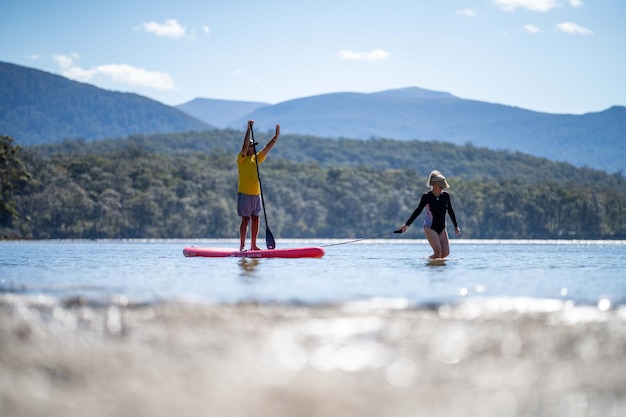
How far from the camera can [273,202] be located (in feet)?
393

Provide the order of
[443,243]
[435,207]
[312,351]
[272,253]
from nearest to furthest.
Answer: [312,351] < [435,207] < [272,253] < [443,243]

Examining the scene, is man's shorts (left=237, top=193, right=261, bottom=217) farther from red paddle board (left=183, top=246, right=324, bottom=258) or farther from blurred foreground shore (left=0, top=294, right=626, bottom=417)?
blurred foreground shore (left=0, top=294, right=626, bottom=417)

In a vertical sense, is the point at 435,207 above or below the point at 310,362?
above

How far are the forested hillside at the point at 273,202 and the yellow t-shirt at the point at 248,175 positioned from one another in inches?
2785

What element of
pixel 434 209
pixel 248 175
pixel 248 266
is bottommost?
pixel 248 266

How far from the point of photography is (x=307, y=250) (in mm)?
20531

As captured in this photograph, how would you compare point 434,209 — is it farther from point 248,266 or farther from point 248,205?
point 248,266

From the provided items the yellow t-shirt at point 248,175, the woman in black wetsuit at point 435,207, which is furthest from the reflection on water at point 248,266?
the woman in black wetsuit at point 435,207

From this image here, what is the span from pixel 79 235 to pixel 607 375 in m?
93.9

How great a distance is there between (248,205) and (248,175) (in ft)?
2.11

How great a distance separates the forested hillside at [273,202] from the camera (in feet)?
322

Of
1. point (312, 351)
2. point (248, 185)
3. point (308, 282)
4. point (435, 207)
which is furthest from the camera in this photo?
point (248, 185)

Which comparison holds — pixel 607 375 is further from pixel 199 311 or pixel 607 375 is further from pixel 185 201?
pixel 185 201

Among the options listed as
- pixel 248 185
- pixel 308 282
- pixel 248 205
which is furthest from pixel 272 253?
pixel 308 282
